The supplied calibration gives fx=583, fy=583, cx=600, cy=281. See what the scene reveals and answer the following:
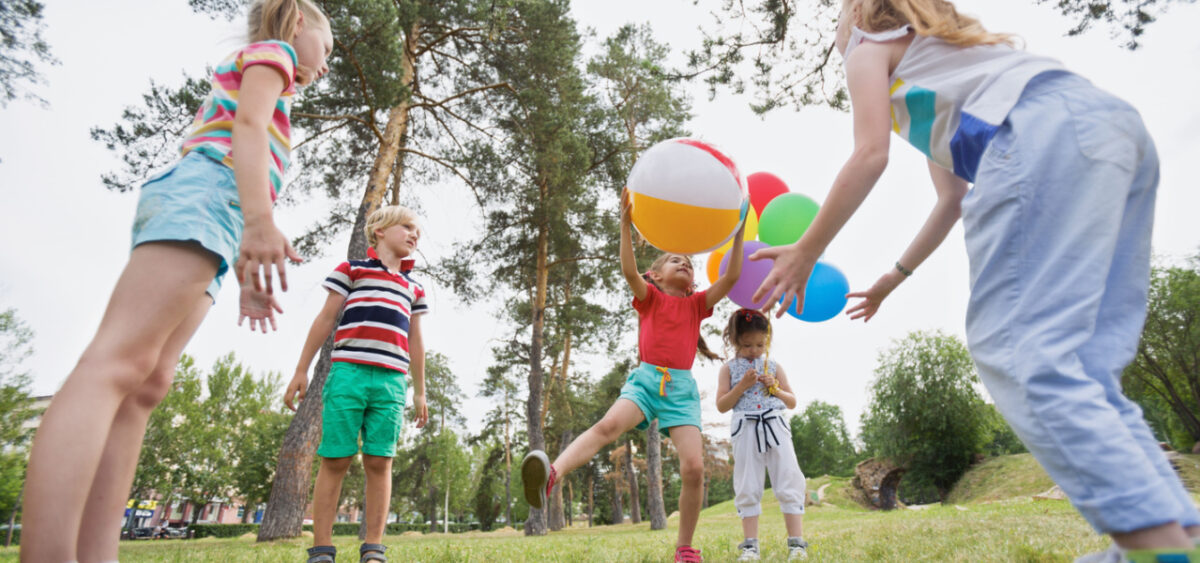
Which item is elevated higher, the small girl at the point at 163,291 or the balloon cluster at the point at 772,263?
the balloon cluster at the point at 772,263

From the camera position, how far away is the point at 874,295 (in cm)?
215

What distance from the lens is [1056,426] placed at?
1.08m

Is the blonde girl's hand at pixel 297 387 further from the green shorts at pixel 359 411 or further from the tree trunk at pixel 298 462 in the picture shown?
the tree trunk at pixel 298 462

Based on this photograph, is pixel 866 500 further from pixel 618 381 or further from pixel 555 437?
pixel 555 437

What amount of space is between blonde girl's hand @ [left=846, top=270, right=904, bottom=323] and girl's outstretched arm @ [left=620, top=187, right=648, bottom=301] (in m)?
1.39

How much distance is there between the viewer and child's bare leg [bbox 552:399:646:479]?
10.3 ft

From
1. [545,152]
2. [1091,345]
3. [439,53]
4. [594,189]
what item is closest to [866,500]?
[594,189]

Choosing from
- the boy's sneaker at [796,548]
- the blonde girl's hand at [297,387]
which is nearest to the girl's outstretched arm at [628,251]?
the boy's sneaker at [796,548]

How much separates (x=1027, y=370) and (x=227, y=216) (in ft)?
7.03

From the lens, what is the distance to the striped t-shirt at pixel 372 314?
3.31 metres

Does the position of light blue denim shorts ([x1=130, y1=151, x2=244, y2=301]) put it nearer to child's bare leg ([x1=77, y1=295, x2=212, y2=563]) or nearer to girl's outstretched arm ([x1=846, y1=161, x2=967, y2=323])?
child's bare leg ([x1=77, y1=295, x2=212, y2=563])

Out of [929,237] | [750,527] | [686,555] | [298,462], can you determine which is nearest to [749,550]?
[750,527]

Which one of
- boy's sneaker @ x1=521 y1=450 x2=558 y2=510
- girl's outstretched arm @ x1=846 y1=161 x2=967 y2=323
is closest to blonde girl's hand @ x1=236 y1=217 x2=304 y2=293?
boy's sneaker @ x1=521 y1=450 x2=558 y2=510

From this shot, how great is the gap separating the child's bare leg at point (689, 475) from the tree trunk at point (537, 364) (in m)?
10.7
